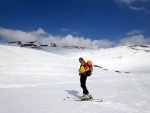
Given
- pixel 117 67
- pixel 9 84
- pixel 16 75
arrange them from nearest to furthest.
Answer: pixel 9 84 < pixel 16 75 < pixel 117 67

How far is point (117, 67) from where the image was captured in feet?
176

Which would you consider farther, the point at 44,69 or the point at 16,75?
the point at 44,69

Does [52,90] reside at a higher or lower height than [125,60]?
lower

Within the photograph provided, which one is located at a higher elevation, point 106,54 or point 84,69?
point 106,54

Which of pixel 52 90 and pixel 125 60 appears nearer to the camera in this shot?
pixel 52 90

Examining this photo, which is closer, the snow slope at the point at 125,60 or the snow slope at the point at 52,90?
the snow slope at the point at 52,90

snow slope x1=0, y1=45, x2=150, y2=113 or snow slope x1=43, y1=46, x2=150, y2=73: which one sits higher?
snow slope x1=43, y1=46, x2=150, y2=73

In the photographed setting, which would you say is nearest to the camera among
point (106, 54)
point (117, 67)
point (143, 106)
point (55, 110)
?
point (55, 110)

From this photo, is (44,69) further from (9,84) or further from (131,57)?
(131,57)

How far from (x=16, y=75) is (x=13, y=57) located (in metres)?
6.55

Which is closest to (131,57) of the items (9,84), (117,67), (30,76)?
(117,67)

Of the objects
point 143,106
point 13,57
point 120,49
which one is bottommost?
point 143,106

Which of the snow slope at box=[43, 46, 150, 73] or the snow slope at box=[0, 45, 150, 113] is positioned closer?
the snow slope at box=[0, 45, 150, 113]

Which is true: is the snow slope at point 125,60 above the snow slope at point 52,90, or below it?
above
